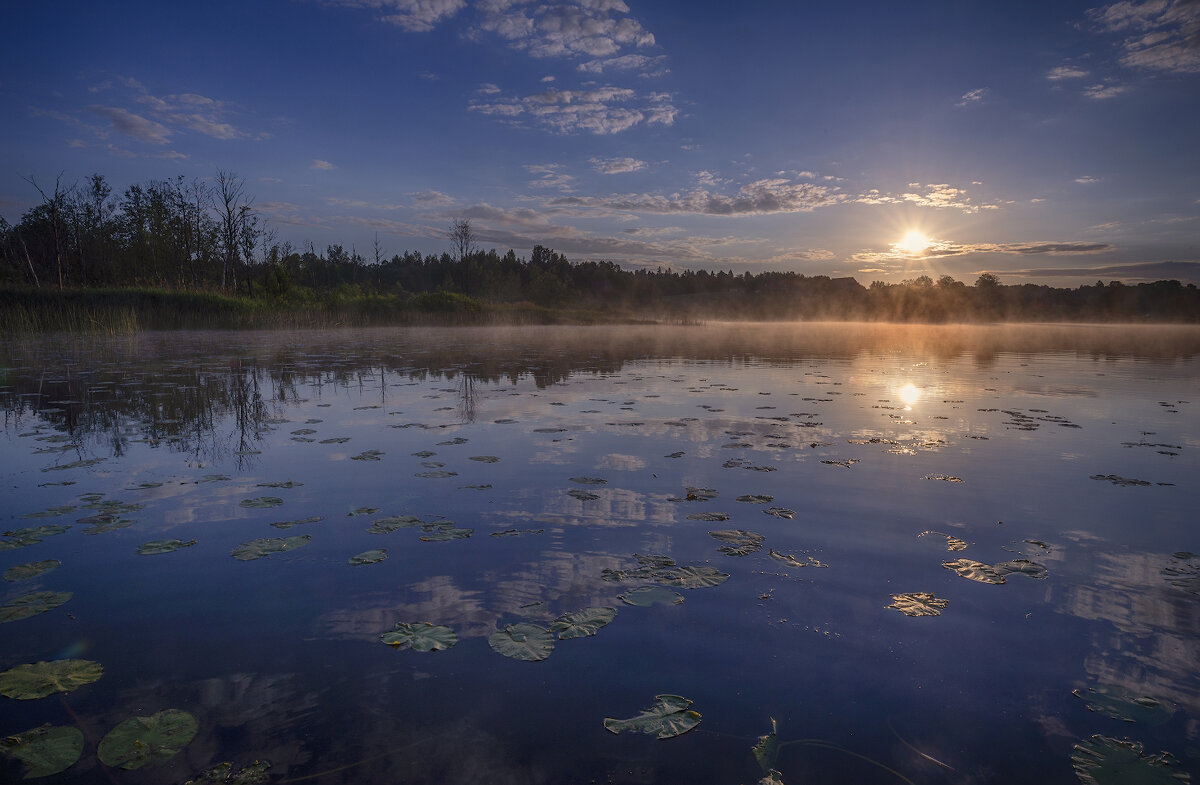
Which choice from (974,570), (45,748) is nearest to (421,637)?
(45,748)

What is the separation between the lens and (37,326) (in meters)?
27.6

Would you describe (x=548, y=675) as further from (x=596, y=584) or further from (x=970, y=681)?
(x=970, y=681)

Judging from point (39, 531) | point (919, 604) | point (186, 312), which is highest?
point (186, 312)

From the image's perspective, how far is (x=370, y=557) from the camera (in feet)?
13.4

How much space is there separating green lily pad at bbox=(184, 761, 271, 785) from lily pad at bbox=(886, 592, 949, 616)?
3.24 meters

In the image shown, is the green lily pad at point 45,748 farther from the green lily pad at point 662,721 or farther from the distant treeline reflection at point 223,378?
the distant treeline reflection at point 223,378

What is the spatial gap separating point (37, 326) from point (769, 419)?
113ft

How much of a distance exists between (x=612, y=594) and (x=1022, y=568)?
2.83 meters

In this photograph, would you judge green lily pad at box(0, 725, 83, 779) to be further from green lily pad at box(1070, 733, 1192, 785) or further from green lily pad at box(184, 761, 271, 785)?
green lily pad at box(1070, 733, 1192, 785)

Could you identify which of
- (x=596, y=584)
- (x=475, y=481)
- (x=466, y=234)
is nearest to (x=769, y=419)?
(x=475, y=481)

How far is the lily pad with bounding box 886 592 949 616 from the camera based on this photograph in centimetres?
340

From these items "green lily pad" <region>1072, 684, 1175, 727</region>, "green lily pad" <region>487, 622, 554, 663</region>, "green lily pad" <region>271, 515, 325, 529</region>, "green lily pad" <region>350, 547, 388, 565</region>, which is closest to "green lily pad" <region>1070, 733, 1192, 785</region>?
"green lily pad" <region>1072, 684, 1175, 727</region>

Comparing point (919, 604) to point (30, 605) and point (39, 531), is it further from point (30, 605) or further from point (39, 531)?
point (39, 531)

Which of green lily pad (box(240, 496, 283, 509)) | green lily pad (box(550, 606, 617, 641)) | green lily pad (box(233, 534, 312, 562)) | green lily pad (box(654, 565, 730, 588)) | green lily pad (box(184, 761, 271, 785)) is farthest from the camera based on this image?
green lily pad (box(240, 496, 283, 509))
